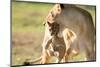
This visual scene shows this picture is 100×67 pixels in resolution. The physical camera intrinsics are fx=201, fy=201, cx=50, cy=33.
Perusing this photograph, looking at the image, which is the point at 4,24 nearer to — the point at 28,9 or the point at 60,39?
the point at 28,9

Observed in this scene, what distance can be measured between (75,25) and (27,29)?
0.67 m

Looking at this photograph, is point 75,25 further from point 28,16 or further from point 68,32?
point 28,16

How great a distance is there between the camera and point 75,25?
8.87ft

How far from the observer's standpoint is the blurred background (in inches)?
93.7

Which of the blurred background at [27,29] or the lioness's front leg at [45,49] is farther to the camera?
the lioness's front leg at [45,49]

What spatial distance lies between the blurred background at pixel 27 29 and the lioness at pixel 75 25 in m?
0.09

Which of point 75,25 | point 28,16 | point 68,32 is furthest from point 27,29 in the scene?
point 75,25

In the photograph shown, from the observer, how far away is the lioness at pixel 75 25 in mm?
→ 2584

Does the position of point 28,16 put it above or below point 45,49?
above

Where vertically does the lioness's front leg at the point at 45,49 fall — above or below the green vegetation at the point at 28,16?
below

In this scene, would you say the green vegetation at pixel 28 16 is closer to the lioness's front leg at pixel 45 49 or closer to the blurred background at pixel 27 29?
the blurred background at pixel 27 29

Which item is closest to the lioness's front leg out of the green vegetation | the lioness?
the lioness

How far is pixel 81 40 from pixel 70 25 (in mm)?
271

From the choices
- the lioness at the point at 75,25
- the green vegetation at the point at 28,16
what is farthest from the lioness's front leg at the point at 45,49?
the green vegetation at the point at 28,16
